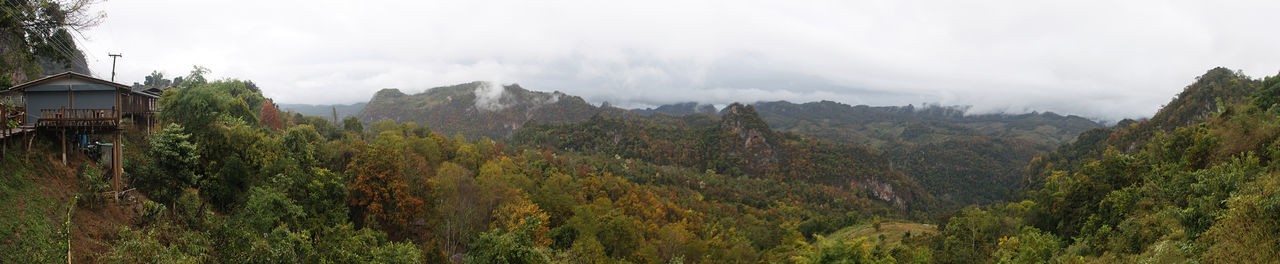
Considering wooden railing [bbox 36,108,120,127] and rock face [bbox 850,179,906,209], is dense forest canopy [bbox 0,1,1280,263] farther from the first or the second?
rock face [bbox 850,179,906,209]

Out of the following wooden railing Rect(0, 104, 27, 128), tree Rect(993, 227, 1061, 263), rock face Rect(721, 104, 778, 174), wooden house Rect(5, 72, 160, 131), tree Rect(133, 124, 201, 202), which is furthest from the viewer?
rock face Rect(721, 104, 778, 174)

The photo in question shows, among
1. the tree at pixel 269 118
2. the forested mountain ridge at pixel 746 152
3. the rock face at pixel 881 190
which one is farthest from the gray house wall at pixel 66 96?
the rock face at pixel 881 190

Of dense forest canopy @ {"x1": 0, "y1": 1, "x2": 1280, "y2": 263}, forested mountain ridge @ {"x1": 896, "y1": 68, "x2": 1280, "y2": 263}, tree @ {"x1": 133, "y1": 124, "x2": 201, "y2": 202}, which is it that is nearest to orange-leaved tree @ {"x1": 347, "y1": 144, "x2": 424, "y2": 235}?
dense forest canopy @ {"x1": 0, "y1": 1, "x2": 1280, "y2": 263}

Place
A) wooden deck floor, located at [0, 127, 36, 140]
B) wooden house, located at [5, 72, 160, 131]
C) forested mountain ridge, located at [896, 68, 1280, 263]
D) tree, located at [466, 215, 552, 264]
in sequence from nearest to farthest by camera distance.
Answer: forested mountain ridge, located at [896, 68, 1280, 263] < wooden deck floor, located at [0, 127, 36, 140] < tree, located at [466, 215, 552, 264] < wooden house, located at [5, 72, 160, 131]

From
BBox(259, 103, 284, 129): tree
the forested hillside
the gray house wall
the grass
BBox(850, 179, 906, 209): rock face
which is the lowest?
BBox(850, 179, 906, 209): rock face

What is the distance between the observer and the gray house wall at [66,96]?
19250 millimetres

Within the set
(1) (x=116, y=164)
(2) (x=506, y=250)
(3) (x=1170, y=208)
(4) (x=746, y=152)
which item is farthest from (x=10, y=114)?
(4) (x=746, y=152)

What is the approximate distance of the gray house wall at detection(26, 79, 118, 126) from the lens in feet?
63.2

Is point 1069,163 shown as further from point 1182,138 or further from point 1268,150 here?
point 1268,150

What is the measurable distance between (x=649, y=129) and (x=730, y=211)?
8245 cm

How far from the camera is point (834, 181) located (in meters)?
145

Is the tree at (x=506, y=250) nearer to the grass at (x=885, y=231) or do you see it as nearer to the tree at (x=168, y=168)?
the tree at (x=168, y=168)

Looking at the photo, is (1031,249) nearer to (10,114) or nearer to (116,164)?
(116,164)

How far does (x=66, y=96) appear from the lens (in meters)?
19.8
